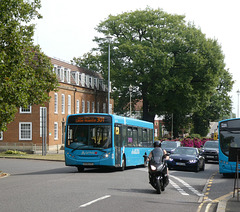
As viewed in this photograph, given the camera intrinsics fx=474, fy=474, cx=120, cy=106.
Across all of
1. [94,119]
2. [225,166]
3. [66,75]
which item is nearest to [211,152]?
[225,166]

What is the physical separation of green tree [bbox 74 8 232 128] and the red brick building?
6.36 m

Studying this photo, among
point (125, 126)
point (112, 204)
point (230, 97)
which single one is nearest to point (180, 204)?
point (112, 204)

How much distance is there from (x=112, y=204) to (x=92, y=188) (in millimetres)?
3658

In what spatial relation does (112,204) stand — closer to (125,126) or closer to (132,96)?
(125,126)

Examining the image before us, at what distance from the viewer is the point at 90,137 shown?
74.2 ft

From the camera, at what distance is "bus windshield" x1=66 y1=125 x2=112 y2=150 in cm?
2247

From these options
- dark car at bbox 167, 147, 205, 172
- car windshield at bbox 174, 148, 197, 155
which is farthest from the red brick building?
dark car at bbox 167, 147, 205, 172

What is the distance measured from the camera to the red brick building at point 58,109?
5553cm

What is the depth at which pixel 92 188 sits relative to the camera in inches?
578

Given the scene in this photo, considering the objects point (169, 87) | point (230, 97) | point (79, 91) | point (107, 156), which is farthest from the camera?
point (230, 97)

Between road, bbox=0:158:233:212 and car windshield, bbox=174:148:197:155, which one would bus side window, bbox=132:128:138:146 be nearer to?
car windshield, bbox=174:148:197:155

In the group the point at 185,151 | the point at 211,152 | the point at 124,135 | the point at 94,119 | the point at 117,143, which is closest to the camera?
the point at 94,119

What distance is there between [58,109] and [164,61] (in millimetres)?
14748

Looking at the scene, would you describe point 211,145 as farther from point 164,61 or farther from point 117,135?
point 117,135
